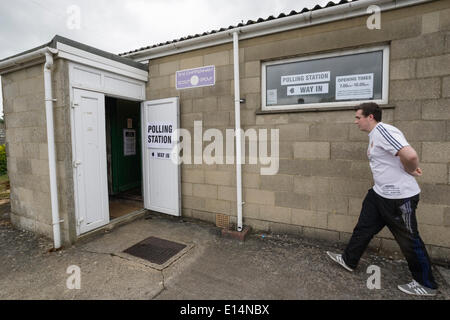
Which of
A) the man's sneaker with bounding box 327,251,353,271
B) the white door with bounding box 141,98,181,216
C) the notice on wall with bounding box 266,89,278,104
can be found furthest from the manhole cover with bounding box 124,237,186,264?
the notice on wall with bounding box 266,89,278,104

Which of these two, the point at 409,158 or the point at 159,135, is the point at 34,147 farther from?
the point at 409,158

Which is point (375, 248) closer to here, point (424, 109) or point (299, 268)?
point (299, 268)

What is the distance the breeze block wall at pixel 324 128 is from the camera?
9.96ft

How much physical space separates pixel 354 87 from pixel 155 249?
3606mm

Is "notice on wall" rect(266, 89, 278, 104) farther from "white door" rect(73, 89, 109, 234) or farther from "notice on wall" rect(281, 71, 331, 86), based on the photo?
"white door" rect(73, 89, 109, 234)

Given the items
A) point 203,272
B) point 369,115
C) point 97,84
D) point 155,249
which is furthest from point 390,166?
point 97,84

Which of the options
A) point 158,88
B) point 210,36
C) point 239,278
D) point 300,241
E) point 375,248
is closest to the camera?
point 239,278

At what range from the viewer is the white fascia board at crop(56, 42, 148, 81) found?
346cm

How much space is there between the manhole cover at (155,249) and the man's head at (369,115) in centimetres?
288
